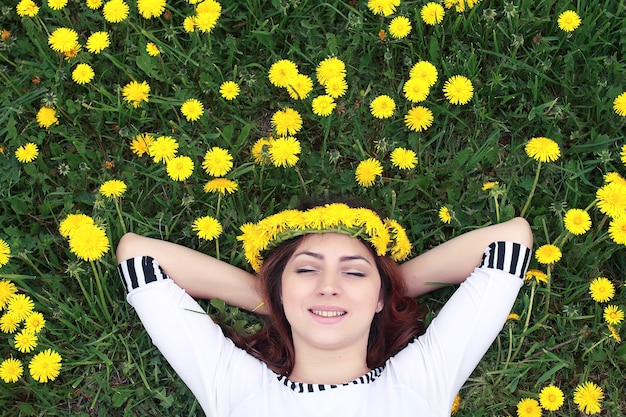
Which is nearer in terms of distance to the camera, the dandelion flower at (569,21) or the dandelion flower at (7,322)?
the dandelion flower at (7,322)

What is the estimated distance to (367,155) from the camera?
11.3 ft

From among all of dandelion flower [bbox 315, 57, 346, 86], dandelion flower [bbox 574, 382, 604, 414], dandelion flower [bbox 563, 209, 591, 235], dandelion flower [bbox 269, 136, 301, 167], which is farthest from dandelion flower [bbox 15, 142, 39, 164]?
dandelion flower [bbox 574, 382, 604, 414]

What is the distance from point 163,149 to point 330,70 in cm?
86

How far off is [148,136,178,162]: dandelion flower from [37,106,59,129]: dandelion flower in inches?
21.6

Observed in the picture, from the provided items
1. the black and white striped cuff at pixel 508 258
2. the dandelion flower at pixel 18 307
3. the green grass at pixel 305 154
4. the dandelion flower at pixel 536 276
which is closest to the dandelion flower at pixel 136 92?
the green grass at pixel 305 154

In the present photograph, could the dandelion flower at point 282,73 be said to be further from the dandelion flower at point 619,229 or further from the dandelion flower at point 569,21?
the dandelion flower at point 619,229

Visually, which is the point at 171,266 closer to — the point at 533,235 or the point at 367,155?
the point at 367,155

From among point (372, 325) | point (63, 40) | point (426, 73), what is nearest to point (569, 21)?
point (426, 73)

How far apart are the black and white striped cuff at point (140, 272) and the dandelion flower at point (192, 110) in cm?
73

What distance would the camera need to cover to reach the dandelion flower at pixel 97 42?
345cm

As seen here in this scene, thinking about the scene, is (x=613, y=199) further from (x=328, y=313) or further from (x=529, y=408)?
(x=328, y=313)

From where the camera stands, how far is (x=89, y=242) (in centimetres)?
304

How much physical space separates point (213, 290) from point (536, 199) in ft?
5.02

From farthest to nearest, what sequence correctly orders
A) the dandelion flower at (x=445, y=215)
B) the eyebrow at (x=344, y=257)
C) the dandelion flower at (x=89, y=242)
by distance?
1. the dandelion flower at (x=445, y=215)
2. the dandelion flower at (x=89, y=242)
3. the eyebrow at (x=344, y=257)
